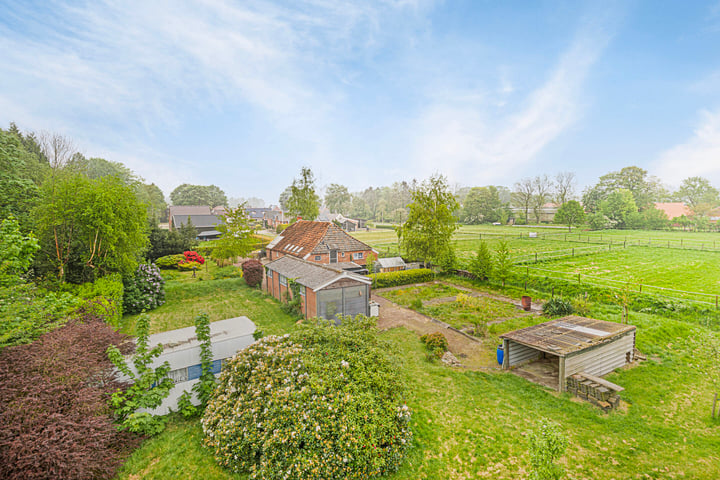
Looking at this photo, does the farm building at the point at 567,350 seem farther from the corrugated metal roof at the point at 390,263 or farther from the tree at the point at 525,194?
the tree at the point at 525,194

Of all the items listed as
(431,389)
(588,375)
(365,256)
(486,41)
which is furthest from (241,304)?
(486,41)

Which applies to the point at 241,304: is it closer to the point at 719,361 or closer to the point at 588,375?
the point at 588,375

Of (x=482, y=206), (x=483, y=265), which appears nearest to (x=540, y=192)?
(x=482, y=206)

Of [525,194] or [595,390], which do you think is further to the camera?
[525,194]

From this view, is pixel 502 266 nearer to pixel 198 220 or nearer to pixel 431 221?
pixel 431 221

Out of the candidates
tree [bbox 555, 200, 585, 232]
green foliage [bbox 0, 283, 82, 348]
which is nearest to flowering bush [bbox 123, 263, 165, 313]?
green foliage [bbox 0, 283, 82, 348]

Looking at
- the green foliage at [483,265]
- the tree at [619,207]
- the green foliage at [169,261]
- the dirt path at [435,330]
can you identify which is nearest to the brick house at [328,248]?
the dirt path at [435,330]
